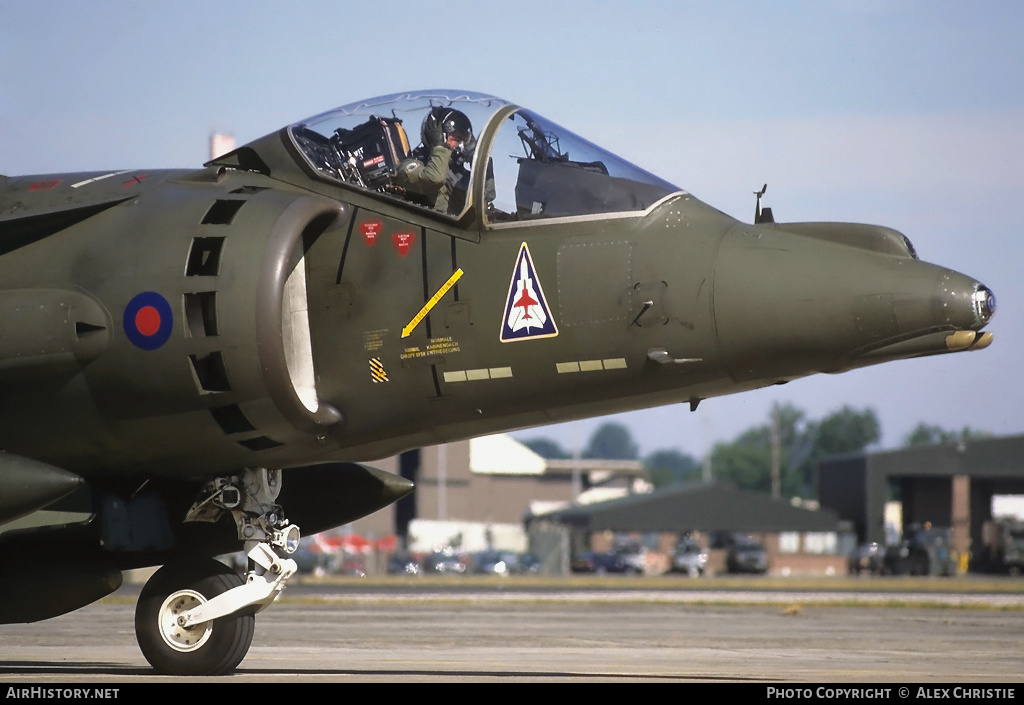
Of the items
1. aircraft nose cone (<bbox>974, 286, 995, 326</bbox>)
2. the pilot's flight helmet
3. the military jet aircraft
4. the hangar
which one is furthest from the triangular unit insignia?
the hangar

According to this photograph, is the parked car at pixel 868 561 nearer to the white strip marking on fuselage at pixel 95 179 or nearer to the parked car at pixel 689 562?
the parked car at pixel 689 562

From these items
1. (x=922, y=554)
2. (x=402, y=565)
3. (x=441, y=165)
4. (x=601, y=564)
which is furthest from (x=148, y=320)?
(x=402, y=565)

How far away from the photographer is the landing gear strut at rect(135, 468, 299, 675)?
9.52 meters

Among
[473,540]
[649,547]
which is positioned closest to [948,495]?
[649,547]

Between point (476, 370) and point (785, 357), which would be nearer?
point (785, 357)

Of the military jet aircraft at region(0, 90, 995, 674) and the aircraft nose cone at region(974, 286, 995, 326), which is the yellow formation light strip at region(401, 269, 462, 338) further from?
the aircraft nose cone at region(974, 286, 995, 326)

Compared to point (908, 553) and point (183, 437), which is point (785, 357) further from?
point (908, 553)

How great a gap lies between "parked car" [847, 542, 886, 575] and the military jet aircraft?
48031 millimetres

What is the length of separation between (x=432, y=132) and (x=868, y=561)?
50.0 meters

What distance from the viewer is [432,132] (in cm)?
916

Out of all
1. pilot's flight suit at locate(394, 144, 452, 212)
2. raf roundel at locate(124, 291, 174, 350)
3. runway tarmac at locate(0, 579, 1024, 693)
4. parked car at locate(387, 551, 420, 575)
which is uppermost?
pilot's flight suit at locate(394, 144, 452, 212)

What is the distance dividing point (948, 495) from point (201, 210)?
62795 mm

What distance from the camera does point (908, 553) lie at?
5216 cm

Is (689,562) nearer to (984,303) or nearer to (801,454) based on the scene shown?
(984,303)
